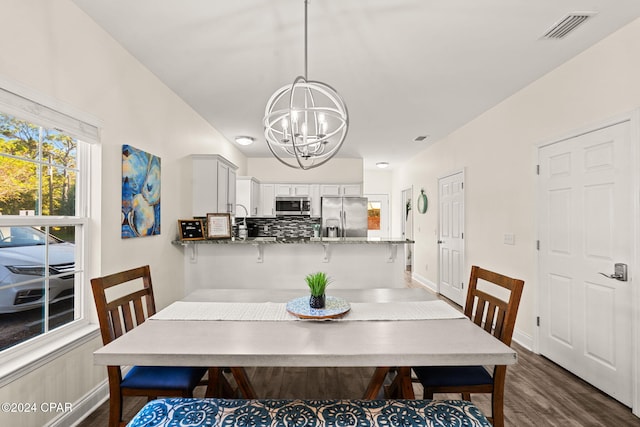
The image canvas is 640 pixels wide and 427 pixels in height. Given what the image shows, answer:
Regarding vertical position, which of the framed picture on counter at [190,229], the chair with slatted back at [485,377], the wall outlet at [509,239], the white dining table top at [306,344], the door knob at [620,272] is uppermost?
the framed picture on counter at [190,229]

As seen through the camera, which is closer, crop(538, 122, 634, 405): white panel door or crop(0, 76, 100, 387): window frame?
crop(0, 76, 100, 387): window frame

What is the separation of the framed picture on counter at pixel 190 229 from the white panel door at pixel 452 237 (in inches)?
135

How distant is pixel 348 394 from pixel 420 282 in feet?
15.2

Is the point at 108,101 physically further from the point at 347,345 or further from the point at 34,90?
the point at 347,345

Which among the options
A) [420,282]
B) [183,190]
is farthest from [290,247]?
[420,282]

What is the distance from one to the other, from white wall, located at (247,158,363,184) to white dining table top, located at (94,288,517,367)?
5366 mm

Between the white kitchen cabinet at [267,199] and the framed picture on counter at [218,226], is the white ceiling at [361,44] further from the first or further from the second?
the white kitchen cabinet at [267,199]

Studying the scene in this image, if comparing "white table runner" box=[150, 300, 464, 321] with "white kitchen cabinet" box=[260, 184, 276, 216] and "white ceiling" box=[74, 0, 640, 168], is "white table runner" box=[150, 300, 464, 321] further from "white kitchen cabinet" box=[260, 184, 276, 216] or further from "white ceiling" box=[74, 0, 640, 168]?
"white kitchen cabinet" box=[260, 184, 276, 216]

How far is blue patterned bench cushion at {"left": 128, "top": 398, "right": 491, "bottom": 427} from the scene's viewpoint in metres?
1.23

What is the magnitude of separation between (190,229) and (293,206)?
10.6 feet

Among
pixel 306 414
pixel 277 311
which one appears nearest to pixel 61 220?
pixel 277 311

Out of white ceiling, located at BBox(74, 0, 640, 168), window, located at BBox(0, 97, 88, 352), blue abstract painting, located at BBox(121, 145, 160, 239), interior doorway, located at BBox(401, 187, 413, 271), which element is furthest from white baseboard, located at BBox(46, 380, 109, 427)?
interior doorway, located at BBox(401, 187, 413, 271)

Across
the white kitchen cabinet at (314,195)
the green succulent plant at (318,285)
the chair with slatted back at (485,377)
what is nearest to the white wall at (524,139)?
the chair with slatted back at (485,377)

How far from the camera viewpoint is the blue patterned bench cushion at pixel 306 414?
123cm
